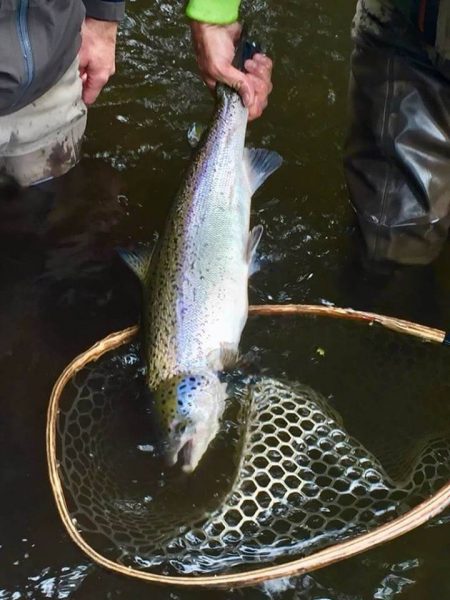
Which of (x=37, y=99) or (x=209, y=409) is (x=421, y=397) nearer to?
(x=209, y=409)

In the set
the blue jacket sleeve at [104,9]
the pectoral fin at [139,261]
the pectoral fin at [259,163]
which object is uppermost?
the blue jacket sleeve at [104,9]

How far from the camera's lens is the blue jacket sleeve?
304cm

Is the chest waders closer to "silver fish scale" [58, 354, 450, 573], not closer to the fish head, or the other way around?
"silver fish scale" [58, 354, 450, 573]

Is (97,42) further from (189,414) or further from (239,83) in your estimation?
(189,414)

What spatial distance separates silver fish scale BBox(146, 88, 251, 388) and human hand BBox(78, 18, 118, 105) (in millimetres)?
638

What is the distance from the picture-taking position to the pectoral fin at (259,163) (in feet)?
9.66

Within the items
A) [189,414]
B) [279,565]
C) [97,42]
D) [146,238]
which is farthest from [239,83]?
[279,565]

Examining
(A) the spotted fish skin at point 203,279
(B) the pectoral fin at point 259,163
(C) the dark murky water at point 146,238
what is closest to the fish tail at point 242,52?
(A) the spotted fish skin at point 203,279

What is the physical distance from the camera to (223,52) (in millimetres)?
2881

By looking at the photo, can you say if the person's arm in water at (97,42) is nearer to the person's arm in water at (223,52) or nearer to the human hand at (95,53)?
the human hand at (95,53)

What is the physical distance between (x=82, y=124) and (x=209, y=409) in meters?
1.53

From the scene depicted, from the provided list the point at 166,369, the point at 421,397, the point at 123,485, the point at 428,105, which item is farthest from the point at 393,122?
the point at 123,485

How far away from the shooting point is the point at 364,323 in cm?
259

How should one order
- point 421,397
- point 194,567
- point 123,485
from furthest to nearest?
point 421,397 → point 123,485 → point 194,567
